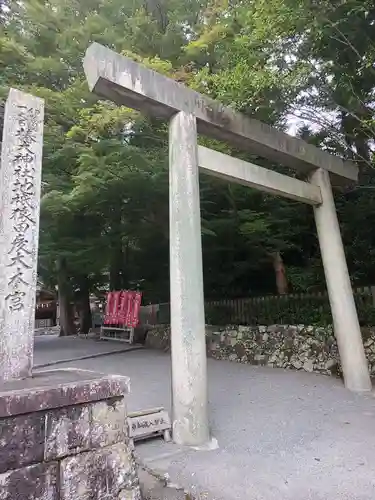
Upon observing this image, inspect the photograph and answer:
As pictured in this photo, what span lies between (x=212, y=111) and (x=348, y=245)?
666 cm

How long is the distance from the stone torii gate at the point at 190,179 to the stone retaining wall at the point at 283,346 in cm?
119

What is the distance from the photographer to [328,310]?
8.51m

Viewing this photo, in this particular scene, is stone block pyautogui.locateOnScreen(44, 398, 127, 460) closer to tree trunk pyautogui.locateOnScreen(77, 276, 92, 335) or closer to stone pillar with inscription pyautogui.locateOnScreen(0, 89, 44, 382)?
stone pillar with inscription pyautogui.locateOnScreen(0, 89, 44, 382)

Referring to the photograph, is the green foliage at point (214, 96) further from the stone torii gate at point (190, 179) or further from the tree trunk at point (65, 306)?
the tree trunk at point (65, 306)

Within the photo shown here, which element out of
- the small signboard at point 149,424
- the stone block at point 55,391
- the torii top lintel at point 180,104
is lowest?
the small signboard at point 149,424

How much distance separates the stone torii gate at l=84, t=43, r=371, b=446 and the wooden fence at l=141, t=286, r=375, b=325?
1753 millimetres

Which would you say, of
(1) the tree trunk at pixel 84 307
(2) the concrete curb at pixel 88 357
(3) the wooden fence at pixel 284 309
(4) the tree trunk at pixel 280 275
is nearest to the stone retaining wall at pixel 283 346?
(3) the wooden fence at pixel 284 309

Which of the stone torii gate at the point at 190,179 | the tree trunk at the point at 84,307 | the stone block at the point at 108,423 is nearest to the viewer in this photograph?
the stone block at the point at 108,423

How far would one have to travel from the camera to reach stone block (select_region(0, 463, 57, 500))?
2309 millimetres

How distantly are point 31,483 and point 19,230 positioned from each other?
1898 millimetres

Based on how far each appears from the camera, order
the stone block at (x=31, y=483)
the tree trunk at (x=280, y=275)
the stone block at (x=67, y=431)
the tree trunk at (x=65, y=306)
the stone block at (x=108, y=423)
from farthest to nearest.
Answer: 1. the tree trunk at (x=65, y=306)
2. the tree trunk at (x=280, y=275)
3. the stone block at (x=108, y=423)
4. the stone block at (x=67, y=431)
5. the stone block at (x=31, y=483)

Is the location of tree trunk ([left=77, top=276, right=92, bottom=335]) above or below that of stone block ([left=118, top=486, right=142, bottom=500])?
above

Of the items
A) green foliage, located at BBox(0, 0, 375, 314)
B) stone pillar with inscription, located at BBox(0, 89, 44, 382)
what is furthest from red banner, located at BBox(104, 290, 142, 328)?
stone pillar with inscription, located at BBox(0, 89, 44, 382)

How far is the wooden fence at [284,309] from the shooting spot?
820 centimetres
